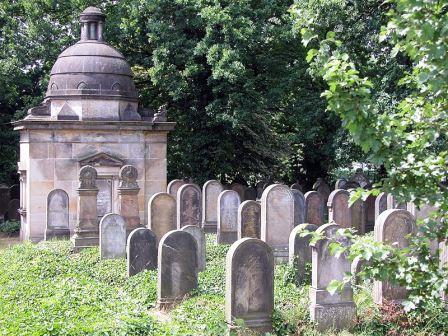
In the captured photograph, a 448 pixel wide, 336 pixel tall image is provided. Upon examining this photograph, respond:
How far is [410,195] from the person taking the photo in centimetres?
496

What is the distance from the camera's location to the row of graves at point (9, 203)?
77.9 feet

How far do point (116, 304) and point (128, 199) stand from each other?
6.33 meters

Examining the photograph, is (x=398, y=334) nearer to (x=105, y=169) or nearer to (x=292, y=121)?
(x=105, y=169)

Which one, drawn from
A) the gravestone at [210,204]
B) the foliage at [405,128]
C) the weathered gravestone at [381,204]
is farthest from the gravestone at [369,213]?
the foliage at [405,128]

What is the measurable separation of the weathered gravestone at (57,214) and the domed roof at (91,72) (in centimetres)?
337

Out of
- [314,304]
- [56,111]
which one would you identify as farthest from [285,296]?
[56,111]

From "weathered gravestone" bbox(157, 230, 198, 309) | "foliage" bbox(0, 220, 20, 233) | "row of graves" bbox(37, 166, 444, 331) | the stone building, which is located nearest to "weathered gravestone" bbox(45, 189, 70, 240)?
"row of graves" bbox(37, 166, 444, 331)

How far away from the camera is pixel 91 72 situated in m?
18.5

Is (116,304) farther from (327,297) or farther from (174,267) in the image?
(327,297)

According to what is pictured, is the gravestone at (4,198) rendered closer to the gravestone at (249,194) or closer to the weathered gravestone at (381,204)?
the gravestone at (249,194)

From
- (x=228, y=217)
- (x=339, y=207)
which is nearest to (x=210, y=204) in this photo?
(x=228, y=217)

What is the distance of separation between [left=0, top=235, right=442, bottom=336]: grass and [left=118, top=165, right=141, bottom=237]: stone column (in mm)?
2614

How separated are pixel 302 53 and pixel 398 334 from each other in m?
16.5

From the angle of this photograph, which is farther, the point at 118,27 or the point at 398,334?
the point at 118,27
